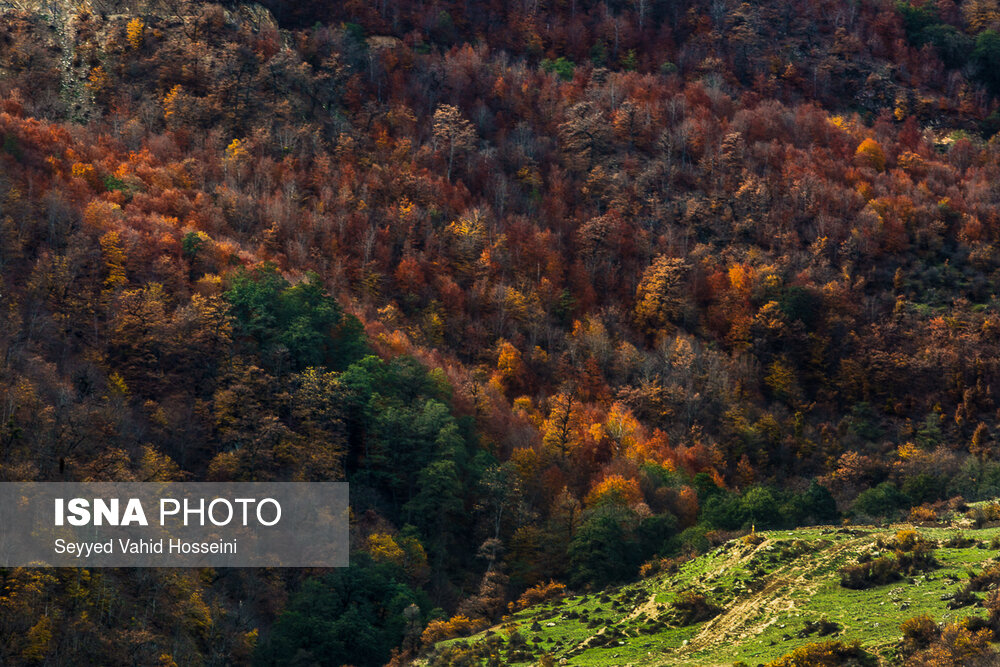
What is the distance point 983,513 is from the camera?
247ft

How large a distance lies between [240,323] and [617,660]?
154 ft

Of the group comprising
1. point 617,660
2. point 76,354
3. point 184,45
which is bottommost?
point 617,660

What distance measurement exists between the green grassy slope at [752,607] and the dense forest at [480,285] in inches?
322

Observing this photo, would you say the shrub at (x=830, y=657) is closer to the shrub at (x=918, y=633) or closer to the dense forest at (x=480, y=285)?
the shrub at (x=918, y=633)

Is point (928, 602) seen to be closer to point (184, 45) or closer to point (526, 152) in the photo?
point (526, 152)

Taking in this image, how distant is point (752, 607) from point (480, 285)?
6468 cm

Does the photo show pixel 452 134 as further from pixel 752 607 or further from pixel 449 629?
pixel 752 607

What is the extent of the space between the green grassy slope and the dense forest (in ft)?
26.8

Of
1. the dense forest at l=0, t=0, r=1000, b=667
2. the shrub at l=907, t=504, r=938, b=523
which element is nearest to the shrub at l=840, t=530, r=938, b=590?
the shrub at l=907, t=504, r=938, b=523

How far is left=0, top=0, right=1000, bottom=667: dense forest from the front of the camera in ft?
283

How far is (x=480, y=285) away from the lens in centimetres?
12556

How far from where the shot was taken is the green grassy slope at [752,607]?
58906 millimetres

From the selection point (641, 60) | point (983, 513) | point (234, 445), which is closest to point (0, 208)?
point (234, 445)

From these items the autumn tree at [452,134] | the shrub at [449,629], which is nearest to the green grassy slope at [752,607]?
the shrub at [449,629]
